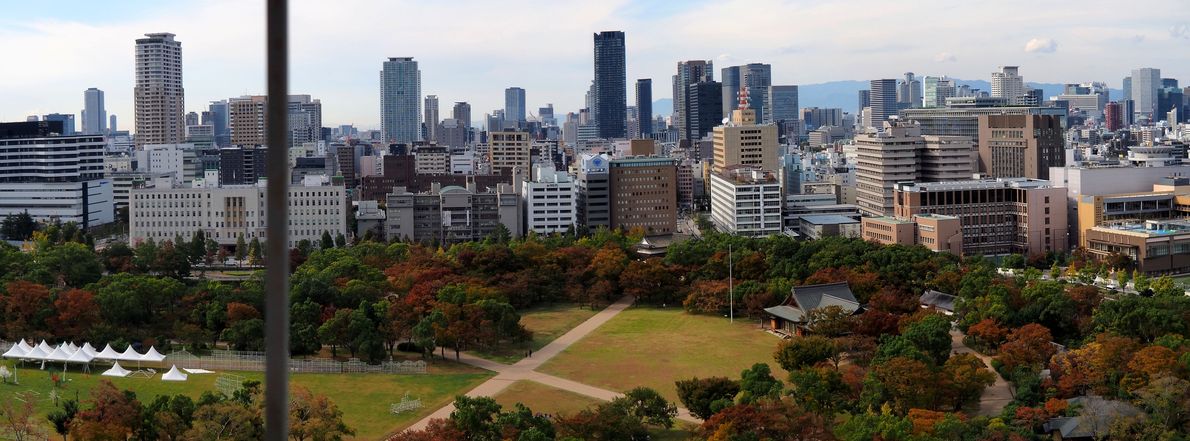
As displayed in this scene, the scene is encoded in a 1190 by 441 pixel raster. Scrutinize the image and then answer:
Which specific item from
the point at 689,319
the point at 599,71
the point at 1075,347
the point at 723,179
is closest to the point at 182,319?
the point at 689,319

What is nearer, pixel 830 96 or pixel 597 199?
pixel 597 199

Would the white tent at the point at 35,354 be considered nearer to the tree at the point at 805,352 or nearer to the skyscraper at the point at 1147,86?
the tree at the point at 805,352

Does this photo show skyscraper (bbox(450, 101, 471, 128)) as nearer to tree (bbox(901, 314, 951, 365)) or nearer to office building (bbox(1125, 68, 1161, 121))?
office building (bbox(1125, 68, 1161, 121))

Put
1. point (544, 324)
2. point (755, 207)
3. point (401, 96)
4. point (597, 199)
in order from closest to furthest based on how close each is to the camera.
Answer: point (544, 324), point (755, 207), point (597, 199), point (401, 96)

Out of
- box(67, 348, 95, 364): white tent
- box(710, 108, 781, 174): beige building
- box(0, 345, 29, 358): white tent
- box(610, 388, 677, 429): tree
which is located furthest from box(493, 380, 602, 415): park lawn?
box(710, 108, 781, 174): beige building

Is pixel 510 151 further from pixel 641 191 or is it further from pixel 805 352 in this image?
pixel 805 352

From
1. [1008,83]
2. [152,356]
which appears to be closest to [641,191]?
[152,356]
